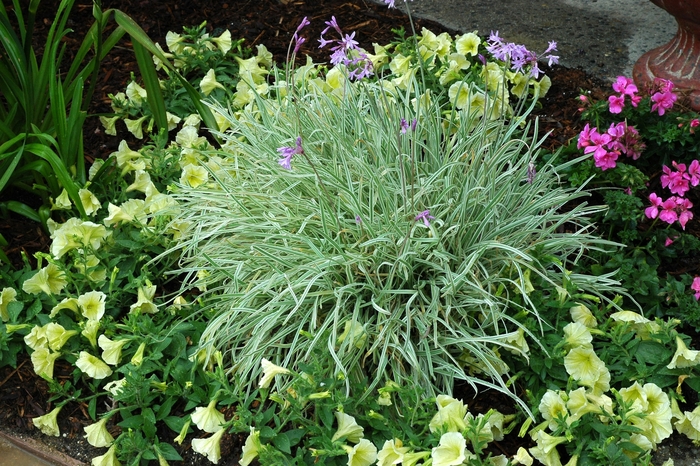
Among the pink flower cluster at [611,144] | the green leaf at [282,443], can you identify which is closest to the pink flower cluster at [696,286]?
the pink flower cluster at [611,144]

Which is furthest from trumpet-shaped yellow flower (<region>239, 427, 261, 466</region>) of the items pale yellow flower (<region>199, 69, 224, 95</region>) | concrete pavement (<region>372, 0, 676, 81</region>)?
concrete pavement (<region>372, 0, 676, 81</region>)

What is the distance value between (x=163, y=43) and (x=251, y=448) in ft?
7.93

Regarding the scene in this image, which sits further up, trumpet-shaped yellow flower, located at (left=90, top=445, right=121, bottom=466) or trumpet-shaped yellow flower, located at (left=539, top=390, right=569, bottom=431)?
trumpet-shaped yellow flower, located at (left=539, top=390, right=569, bottom=431)

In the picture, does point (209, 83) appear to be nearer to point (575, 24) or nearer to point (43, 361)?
point (43, 361)

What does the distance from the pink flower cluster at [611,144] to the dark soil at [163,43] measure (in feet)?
0.61

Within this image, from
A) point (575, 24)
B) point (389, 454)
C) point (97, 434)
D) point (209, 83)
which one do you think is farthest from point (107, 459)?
point (575, 24)

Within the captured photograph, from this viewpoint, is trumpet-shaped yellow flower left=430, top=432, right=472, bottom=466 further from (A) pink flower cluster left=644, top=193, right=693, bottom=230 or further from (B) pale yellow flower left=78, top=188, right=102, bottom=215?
(B) pale yellow flower left=78, top=188, right=102, bottom=215

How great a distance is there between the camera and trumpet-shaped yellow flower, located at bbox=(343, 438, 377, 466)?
1971 mm

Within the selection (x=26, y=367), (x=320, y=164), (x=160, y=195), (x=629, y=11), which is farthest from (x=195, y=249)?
(x=629, y=11)

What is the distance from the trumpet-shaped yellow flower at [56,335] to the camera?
2379 mm

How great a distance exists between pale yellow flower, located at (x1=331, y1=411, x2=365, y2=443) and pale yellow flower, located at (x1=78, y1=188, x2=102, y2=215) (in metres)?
1.24

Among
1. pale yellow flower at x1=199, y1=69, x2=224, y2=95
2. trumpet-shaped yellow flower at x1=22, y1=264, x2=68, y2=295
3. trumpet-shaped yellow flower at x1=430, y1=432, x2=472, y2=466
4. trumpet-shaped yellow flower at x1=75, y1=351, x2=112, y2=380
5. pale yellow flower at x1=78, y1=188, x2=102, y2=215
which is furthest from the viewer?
pale yellow flower at x1=199, y1=69, x2=224, y2=95

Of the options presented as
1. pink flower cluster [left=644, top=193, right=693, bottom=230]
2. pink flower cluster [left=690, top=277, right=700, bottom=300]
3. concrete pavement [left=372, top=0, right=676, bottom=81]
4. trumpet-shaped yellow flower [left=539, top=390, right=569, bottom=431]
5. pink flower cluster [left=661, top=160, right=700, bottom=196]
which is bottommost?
trumpet-shaped yellow flower [left=539, top=390, right=569, bottom=431]

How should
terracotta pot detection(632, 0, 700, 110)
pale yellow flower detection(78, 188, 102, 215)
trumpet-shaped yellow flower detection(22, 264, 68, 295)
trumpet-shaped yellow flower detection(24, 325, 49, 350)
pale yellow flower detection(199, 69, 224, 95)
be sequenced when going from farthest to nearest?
pale yellow flower detection(199, 69, 224, 95), terracotta pot detection(632, 0, 700, 110), pale yellow flower detection(78, 188, 102, 215), trumpet-shaped yellow flower detection(22, 264, 68, 295), trumpet-shaped yellow flower detection(24, 325, 49, 350)
